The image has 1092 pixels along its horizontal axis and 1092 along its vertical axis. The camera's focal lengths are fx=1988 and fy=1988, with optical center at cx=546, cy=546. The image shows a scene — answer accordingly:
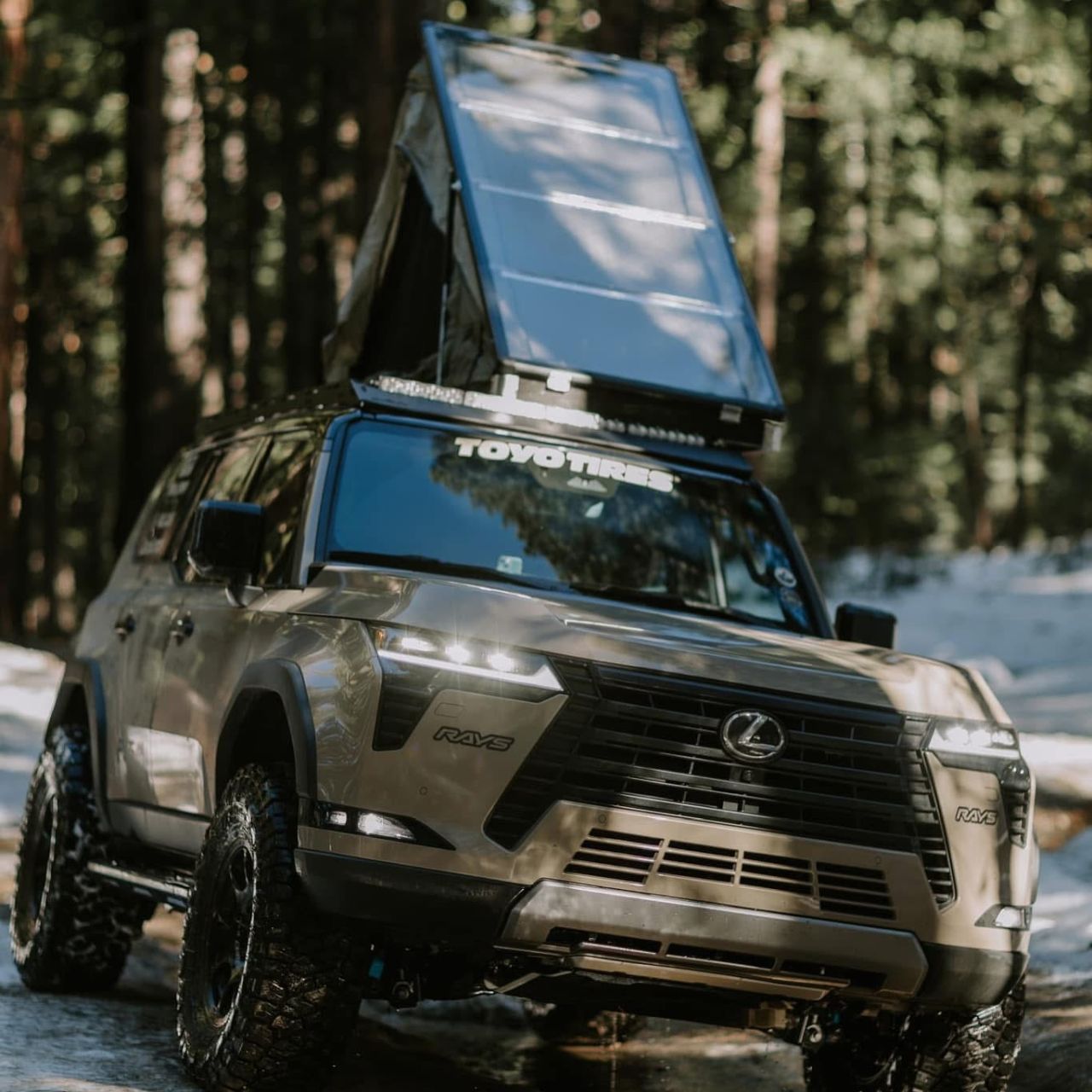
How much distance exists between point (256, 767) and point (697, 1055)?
9.05ft

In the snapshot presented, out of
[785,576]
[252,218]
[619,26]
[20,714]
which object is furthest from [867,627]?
[252,218]

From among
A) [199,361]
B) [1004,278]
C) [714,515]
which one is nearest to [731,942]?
[714,515]

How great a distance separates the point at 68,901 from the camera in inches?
301

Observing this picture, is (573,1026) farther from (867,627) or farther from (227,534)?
(227,534)

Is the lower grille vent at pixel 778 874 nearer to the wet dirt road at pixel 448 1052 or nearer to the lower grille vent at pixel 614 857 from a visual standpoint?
the lower grille vent at pixel 614 857

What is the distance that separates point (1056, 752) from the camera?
1429cm

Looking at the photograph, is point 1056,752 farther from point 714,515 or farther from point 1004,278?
point 1004,278

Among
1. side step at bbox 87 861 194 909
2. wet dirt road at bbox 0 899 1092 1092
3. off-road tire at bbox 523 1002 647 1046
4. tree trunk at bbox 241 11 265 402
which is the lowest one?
tree trunk at bbox 241 11 265 402

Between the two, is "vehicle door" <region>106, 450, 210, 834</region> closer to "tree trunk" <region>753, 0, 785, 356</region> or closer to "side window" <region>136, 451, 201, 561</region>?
"side window" <region>136, 451, 201, 561</region>

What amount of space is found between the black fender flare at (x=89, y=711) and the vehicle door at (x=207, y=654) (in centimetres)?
64

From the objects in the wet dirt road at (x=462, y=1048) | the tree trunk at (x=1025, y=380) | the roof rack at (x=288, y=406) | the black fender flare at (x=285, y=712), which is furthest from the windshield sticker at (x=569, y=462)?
the tree trunk at (x=1025, y=380)

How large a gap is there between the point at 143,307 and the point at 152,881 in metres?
16.9

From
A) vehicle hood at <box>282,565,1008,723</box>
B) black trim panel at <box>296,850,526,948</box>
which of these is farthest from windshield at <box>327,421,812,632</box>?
black trim panel at <box>296,850,526,948</box>

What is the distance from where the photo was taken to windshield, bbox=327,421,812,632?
6859mm
